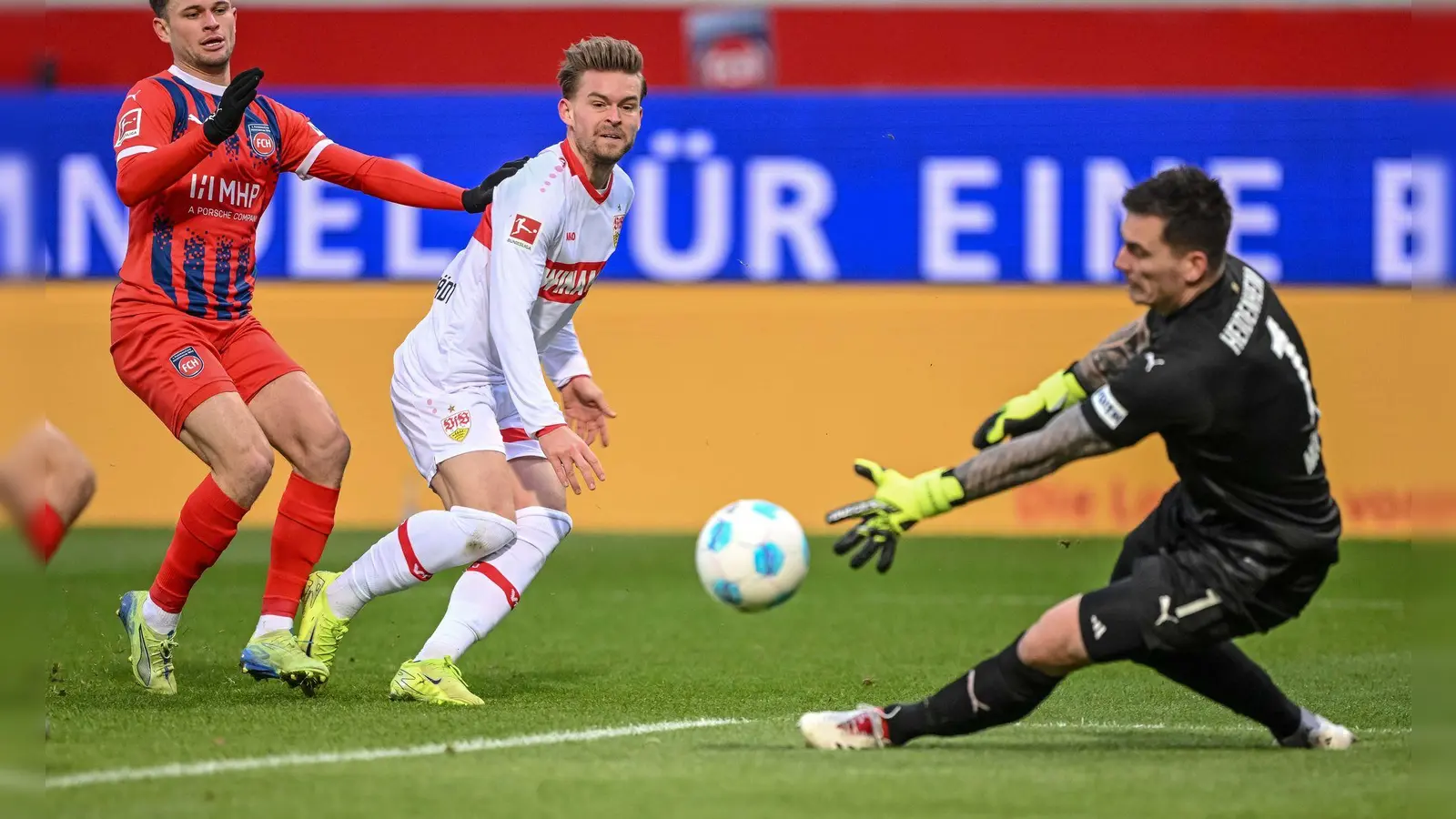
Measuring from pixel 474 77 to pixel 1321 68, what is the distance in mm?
6264

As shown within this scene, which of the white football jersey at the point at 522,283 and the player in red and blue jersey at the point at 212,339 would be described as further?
the player in red and blue jersey at the point at 212,339

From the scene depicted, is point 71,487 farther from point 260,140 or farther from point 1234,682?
point 1234,682

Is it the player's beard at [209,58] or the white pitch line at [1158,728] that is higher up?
the player's beard at [209,58]

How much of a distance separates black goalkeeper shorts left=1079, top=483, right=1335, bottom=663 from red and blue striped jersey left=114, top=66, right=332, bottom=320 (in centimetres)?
345

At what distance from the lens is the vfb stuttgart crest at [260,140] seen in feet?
22.1

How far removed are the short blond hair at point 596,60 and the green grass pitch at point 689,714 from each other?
86.7 inches

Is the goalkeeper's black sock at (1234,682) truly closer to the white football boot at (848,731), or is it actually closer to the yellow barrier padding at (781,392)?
the white football boot at (848,731)

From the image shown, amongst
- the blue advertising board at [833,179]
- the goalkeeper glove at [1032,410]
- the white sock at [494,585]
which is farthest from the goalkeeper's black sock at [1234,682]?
the blue advertising board at [833,179]

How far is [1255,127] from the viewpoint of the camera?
12.6m

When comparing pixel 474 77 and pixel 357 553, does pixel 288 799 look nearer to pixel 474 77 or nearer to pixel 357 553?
pixel 357 553

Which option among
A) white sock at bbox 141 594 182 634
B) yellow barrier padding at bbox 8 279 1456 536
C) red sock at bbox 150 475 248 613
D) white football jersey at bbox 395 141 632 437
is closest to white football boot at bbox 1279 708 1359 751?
white football jersey at bbox 395 141 632 437

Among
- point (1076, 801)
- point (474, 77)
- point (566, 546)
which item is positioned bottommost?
point (566, 546)

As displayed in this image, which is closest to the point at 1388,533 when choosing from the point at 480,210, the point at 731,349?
the point at 731,349

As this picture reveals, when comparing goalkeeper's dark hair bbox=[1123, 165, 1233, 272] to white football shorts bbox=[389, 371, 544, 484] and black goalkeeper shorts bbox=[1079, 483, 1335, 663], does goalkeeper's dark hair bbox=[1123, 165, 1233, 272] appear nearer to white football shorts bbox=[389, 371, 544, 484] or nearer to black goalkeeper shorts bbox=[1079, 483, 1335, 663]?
black goalkeeper shorts bbox=[1079, 483, 1335, 663]
